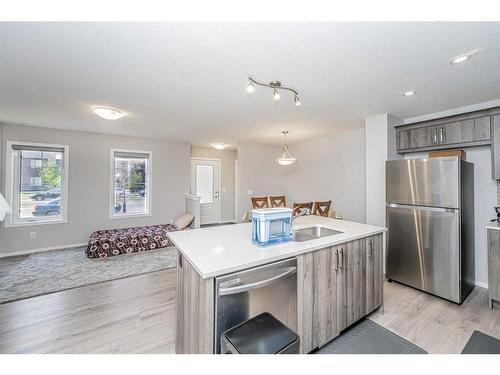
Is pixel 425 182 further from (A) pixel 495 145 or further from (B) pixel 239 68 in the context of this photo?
(B) pixel 239 68

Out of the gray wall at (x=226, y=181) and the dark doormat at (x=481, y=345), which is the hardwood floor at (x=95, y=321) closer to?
the dark doormat at (x=481, y=345)

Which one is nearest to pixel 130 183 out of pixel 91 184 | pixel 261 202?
pixel 91 184

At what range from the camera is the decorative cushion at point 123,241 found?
383 cm

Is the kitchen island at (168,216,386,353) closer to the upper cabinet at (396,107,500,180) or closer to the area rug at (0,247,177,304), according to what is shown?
the upper cabinet at (396,107,500,180)

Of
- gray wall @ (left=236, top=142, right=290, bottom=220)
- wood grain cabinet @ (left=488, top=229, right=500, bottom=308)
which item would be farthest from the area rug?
wood grain cabinet @ (left=488, top=229, right=500, bottom=308)

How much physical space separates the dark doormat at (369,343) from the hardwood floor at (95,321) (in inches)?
55.0

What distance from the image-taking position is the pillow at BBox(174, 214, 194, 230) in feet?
16.9

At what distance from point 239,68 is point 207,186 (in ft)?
16.7

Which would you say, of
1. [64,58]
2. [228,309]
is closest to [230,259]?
[228,309]

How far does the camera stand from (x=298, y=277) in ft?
4.95

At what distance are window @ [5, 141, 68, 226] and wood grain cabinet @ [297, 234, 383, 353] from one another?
510cm

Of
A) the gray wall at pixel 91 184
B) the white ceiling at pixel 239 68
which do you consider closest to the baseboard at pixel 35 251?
the gray wall at pixel 91 184

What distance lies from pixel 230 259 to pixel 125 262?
3.23m

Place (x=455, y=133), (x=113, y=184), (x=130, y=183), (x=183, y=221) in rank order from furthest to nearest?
(x=183, y=221) < (x=130, y=183) < (x=113, y=184) < (x=455, y=133)
